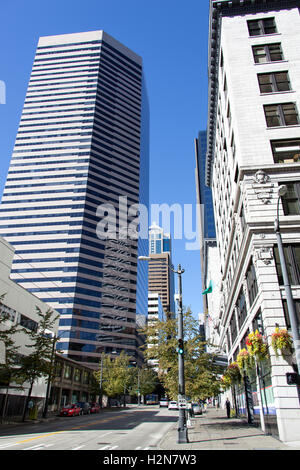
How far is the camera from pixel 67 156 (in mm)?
122375

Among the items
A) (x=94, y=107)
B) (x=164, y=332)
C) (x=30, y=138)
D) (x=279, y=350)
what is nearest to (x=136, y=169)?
(x=94, y=107)

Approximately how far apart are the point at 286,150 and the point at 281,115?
2974mm

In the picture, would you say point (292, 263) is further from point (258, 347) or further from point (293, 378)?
point (293, 378)

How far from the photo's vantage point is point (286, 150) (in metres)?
23.1

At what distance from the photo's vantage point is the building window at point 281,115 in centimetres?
2412

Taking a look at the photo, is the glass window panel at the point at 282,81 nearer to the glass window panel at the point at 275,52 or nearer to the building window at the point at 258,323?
the glass window panel at the point at 275,52

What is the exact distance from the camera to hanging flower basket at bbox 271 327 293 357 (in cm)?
1678

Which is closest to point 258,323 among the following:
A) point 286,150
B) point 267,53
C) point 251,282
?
point 251,282

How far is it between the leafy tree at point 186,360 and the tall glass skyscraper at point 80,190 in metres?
78.3

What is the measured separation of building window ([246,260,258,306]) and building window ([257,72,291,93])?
13.1 m

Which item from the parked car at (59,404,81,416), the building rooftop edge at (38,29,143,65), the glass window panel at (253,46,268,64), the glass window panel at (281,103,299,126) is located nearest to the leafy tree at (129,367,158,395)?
the parked car at (59,404,81,416)

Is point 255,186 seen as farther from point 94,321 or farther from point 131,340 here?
point 131,340

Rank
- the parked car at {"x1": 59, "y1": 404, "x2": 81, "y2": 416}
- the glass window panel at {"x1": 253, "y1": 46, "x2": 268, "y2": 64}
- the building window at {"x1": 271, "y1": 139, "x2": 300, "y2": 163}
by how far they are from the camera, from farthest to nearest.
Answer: the parked car at {"x1": 59, "y1": 404, "x2": 81, "y2": 416} → the glass window panel at {"x1": 253, "y1": 46, "x2": 268, "y2": 64} → the building window at {"x1": 271, "y1": 139, "x2": 300, "y2": 163}

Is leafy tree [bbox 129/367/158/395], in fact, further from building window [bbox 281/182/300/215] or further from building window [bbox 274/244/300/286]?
building window [bbox 281/182/300/215]
